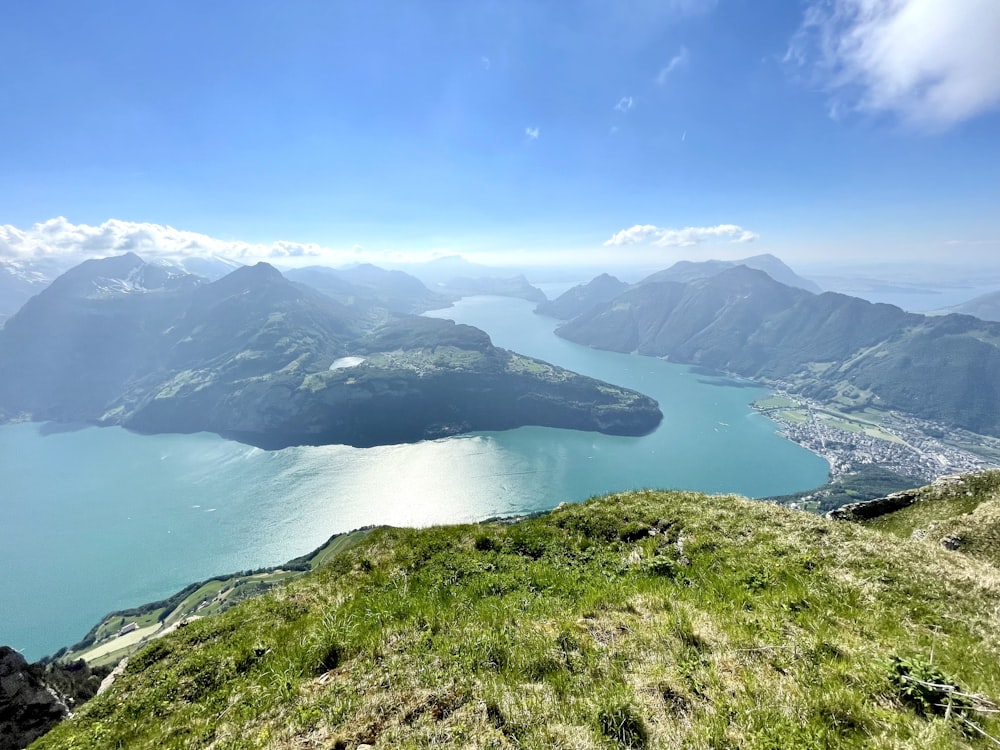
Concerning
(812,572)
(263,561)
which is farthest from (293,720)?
(263,561)

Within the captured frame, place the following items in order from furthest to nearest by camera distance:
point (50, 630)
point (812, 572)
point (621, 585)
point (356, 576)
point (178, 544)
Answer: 1. point (178, 544)
2. point (50, 630)
3. point (356, 576)
4. point (621, 585)
5. point (812, 572)

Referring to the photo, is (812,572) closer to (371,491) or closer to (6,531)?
(371,491)

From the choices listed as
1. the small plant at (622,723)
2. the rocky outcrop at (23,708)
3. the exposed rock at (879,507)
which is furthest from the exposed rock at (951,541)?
the rocky outcrop at (23,708)

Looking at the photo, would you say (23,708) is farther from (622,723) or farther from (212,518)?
(212,518)

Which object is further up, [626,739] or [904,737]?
[904,737]

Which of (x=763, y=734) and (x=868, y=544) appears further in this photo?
(x=868, y=544)

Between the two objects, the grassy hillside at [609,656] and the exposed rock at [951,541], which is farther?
the exposed rock at [951,541]

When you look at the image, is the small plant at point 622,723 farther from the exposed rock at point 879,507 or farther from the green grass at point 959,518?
the exposed rock at point 879,507

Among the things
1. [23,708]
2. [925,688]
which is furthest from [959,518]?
[23,708]

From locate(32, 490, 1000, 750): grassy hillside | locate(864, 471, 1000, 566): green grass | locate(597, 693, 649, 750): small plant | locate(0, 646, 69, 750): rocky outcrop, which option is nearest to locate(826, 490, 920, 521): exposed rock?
locate(864, 471, 1000, 566): green grass
